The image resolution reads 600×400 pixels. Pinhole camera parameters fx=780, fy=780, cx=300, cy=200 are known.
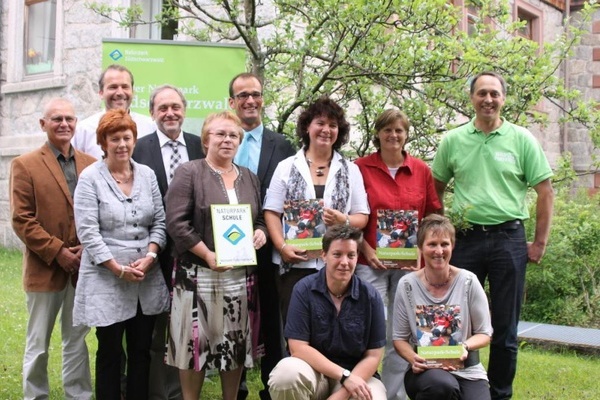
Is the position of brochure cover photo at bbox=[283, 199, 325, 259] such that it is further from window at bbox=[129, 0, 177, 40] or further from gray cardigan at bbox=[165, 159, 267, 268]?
window at bbox=[129, 0, 177, 40]

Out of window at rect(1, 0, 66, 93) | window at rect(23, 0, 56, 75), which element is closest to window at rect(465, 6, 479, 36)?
window at rect(1, 0, 66, 93)

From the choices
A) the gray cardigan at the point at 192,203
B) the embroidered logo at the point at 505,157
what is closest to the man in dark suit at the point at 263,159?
the gray cardigan at the point at 192,203

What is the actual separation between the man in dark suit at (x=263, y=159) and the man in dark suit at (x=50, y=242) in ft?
3.47

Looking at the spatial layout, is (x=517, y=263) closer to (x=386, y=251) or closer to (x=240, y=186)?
(x=386, y=251)

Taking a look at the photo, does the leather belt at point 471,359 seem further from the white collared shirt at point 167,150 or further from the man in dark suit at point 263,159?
the white collared shirt at point 167,150

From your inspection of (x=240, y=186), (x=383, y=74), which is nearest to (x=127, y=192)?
(x=240, y=186)

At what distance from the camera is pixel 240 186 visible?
4.77 m

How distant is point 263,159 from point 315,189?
0.55m

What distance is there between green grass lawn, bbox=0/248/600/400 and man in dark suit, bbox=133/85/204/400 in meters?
0.78

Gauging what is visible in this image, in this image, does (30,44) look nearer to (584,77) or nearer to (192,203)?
(192,203)

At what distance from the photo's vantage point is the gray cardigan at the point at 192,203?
15.0 feet

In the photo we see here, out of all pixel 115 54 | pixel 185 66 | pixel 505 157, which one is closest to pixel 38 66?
pixel 115 54

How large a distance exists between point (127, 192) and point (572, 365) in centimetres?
457

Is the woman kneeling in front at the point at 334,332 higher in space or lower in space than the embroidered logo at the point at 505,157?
lower
